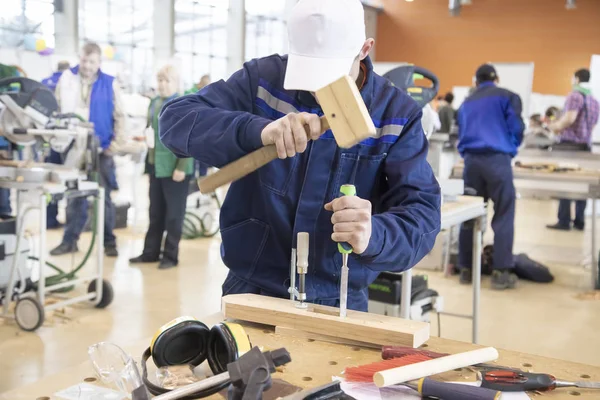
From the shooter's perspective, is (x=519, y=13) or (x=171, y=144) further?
(x=519, y=13)

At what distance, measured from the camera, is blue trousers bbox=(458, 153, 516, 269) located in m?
5.15

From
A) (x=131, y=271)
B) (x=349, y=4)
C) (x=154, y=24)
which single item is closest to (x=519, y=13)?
(x=154, y=24)

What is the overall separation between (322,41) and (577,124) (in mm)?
6952

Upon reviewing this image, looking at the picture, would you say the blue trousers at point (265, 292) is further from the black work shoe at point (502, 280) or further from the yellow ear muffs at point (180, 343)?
the black work shoe at point (502, 280)

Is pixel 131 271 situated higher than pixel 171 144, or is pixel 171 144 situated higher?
pixel 171 144

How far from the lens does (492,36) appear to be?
652 inches

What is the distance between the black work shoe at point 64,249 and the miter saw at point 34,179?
4.54ft

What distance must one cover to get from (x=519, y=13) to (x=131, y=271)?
13.6 meters

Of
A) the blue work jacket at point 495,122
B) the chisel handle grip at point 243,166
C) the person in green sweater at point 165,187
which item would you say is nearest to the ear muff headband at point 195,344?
the chisel handle grip at point 243,166

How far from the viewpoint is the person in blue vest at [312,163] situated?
146cm

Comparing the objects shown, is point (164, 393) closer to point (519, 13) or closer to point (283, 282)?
point (283, 282)

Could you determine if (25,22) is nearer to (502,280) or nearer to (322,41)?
(502,280)

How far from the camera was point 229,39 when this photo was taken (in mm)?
15125

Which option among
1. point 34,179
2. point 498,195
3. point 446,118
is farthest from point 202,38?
point 34,179
